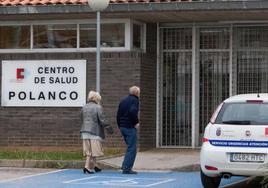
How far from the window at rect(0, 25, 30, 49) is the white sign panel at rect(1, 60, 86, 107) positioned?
0.54m

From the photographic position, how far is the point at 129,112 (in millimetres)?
14781

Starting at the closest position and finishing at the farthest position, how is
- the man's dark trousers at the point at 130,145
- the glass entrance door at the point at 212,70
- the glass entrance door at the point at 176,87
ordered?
the man's dark trousers at the point at 130,145 < the glass entrance door at the point at 212,70 < the glass entrance door at the point at 176,87

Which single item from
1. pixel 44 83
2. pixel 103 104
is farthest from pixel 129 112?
pixel 44 83

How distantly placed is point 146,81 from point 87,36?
201 cm

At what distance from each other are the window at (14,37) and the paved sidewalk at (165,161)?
4589 mm

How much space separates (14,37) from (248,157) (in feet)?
33.0

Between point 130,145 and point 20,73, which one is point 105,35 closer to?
point 20,73

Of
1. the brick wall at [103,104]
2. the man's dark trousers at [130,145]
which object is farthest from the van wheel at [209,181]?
the brick wall at [103,104]

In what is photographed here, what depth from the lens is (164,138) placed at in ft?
65.6

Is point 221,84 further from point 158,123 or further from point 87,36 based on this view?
point 87,36

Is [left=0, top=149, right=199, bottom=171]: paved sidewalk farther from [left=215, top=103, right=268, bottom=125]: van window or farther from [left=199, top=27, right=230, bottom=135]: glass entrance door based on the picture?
[left=215, top=103, right=268, bottom=125]: van window

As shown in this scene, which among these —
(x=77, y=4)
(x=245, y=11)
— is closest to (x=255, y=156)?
(x=245, y=11)

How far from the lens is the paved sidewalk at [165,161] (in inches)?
619

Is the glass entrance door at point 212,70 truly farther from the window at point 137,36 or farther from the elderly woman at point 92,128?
the elderly woman at point 92,128
